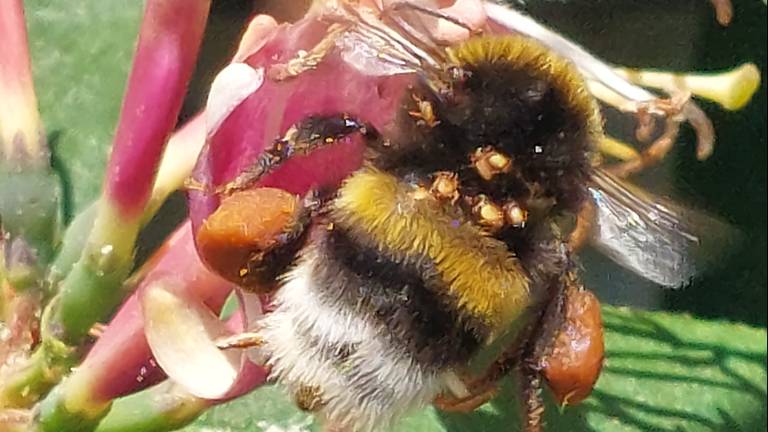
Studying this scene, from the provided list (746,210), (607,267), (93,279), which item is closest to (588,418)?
(607,267)

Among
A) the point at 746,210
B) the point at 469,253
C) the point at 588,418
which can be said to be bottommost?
the point at 746,210

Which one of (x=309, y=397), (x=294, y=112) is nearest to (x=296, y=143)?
(x=294, y=112)

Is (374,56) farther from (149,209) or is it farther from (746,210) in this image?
(746,210)

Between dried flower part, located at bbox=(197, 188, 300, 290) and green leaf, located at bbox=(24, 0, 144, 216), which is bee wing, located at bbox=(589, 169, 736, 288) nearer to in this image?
dried flower part, located at bbox=(197, 188, 300, 290)

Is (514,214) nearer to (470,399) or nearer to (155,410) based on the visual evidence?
(470,399)

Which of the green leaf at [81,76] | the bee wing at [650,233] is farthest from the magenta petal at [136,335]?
the green leaf at [81,76]

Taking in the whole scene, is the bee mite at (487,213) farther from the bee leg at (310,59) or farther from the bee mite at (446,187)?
the bee leg at (310,59)
